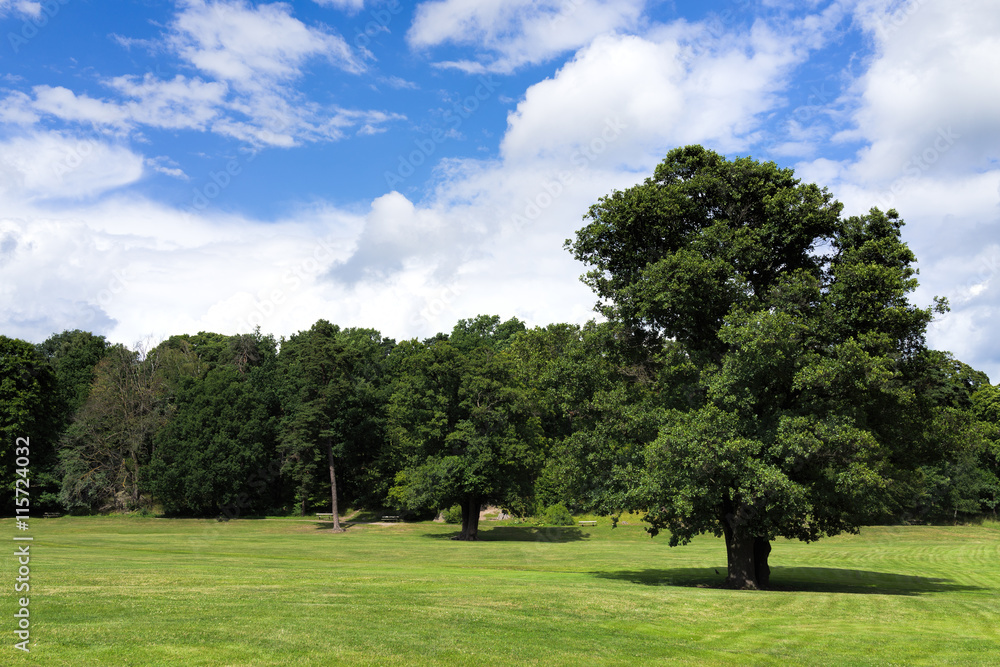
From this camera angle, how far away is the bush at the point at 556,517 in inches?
2515

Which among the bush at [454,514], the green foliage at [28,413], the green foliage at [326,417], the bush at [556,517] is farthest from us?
the bush at [454,514]

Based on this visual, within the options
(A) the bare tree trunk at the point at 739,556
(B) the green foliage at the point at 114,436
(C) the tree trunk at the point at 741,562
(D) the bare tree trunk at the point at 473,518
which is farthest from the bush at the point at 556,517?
(B) the green foliage at the point at 114,436

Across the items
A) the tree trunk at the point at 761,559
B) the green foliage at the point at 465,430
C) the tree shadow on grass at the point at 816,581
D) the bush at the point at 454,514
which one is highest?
the green foliage at the point at 465,430

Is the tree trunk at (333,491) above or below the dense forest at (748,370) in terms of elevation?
below

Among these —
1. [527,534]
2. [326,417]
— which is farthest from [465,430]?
[326,417]

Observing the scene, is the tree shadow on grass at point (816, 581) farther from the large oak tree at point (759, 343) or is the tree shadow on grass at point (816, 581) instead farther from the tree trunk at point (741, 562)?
the large oak tree at point (759, 343)

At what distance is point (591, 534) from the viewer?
59.5 meters

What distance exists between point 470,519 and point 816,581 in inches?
1165

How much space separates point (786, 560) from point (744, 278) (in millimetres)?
23829

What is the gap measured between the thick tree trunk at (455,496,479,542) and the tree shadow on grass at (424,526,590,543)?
796 millimetres

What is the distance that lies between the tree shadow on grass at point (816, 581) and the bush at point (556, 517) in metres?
31.7

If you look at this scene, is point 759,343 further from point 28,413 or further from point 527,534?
point 28,413

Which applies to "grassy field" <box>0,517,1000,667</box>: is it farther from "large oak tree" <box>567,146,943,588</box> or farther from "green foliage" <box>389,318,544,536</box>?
"green foliage" <box>389,318,544,536</box>

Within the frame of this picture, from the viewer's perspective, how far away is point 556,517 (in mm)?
64875
